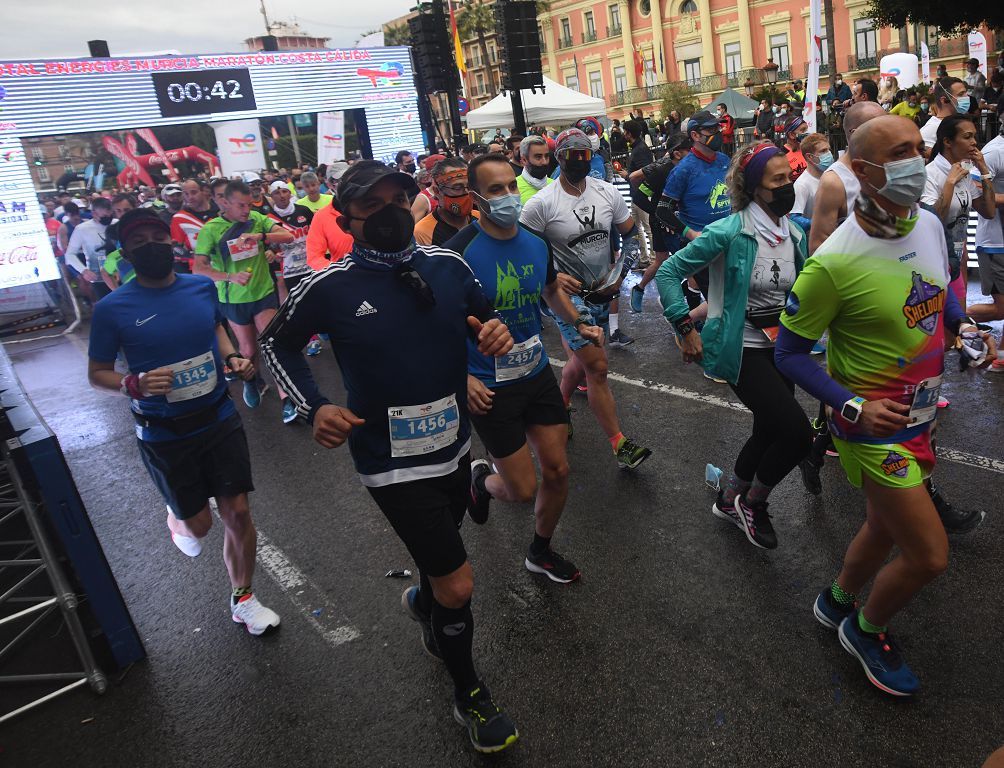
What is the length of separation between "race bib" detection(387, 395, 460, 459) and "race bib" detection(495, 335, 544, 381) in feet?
3.18

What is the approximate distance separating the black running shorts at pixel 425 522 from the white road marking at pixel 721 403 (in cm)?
342

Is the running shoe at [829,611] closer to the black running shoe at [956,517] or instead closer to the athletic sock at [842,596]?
the athletic sock at [842,596]

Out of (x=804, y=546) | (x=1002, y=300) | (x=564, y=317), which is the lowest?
(x=804, y=546)

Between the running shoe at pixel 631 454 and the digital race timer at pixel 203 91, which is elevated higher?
the digital race timer at pixel 203 91

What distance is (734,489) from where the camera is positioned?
4.39 metres

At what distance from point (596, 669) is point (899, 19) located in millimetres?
17799

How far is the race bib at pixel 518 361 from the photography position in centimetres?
397

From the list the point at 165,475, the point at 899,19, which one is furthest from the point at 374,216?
the point at 899,19

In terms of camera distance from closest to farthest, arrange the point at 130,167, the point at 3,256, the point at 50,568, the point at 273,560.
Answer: the point at 50,568, the point at 273,560, the point at 3,256, the point at 130,167

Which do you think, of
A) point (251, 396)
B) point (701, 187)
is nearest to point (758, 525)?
point (701, 187)

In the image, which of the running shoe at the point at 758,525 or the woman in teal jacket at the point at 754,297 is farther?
the running shoe at the point at 758,525

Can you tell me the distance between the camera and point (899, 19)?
1656 centimetres

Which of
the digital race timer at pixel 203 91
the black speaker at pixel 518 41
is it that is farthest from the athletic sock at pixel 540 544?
the digital race timer at pixel 203 91

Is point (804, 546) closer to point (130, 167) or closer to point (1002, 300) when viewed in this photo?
point (1002, 300)
